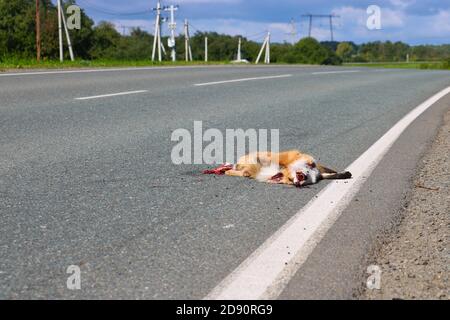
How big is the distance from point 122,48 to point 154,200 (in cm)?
8431

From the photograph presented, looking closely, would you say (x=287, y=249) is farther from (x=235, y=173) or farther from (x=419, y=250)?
(x=235, y=173)

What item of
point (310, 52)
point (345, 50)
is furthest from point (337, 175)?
point (345, 50)

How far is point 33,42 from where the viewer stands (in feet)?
193

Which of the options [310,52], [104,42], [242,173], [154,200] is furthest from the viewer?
[310,52]

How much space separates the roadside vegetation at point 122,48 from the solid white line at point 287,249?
46.0 ft

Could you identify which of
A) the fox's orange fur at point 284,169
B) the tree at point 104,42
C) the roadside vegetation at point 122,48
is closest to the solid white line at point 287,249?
the fox's orange fur at point 284,169

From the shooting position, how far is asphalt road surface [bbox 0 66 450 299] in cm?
241

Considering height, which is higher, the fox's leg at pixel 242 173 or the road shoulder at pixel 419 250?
the fox's leg at pixel 242 173

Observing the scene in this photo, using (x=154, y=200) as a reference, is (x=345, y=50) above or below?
above

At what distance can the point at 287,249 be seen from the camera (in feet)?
9.10

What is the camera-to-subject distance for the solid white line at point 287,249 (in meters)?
2.27

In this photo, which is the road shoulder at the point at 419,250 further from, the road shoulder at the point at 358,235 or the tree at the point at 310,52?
the tree at the point at 310,52

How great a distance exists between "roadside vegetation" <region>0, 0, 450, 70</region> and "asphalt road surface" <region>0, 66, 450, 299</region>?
1066 cm
